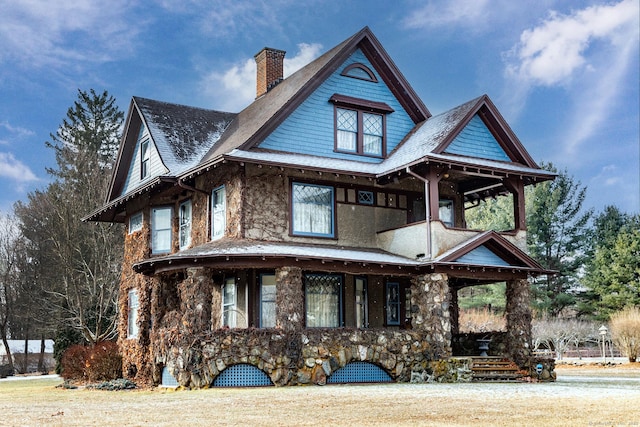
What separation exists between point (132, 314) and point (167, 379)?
7117 millimetres

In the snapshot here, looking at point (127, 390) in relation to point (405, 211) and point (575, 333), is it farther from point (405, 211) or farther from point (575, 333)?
point (575, 333)

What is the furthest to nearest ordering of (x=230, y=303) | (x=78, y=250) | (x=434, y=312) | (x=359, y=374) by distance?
1. (x=78, y=250)
2. (x=230, y=303)
3. (x=434, y=312)
4. (x=359, y=374)

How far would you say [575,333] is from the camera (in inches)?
1864

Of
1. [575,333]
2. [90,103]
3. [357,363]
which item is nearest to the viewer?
[357,363]

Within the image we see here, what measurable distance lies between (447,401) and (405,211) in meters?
12.2

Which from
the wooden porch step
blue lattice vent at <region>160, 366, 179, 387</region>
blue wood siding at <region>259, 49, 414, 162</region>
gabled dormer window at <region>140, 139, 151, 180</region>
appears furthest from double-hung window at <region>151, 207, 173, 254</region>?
the wooden porch step

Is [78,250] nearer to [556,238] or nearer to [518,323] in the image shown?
[518,323]

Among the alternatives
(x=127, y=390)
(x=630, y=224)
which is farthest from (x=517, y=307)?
(x=630, y=224)

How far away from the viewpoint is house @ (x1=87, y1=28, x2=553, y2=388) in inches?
872

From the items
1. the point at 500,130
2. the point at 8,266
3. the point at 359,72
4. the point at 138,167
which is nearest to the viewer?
the point at 500,130

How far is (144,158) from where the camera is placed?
30172 mm

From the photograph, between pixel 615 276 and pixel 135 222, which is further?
pixel 615 276

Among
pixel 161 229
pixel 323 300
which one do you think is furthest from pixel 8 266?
pixel 323 300

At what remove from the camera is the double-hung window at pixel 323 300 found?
25.1 metres
